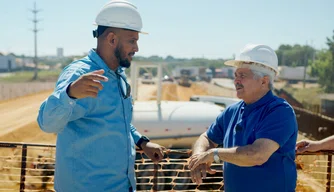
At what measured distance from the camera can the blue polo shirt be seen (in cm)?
265

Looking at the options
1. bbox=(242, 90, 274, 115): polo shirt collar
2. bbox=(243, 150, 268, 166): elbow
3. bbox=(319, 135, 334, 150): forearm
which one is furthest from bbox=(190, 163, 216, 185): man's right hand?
bbox=(319, 135, 334, 150): forearm

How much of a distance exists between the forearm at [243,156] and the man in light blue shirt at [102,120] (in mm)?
660

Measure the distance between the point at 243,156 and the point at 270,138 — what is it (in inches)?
8.7

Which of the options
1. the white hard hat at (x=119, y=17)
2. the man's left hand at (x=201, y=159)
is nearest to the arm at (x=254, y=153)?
the man's left hand at (x=201, y=159)

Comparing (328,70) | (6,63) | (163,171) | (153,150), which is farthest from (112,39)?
(6,63)

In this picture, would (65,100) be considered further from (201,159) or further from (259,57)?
(259,57)

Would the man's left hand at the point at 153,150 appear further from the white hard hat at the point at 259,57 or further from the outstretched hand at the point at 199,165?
the white hard hat at the point at 259,57

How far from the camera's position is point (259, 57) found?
2.85 metres

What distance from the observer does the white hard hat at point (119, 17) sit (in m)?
2.56

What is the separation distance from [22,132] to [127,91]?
793 inches

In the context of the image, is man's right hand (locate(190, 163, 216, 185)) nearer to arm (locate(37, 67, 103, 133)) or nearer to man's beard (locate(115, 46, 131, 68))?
man's beard (locate(115, 46, 131, 68))

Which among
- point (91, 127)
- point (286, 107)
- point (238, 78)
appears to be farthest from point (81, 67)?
point (286, 107)

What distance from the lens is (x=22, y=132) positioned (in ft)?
69.4

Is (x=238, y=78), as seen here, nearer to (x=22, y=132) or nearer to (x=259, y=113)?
(x=259, y=113)
